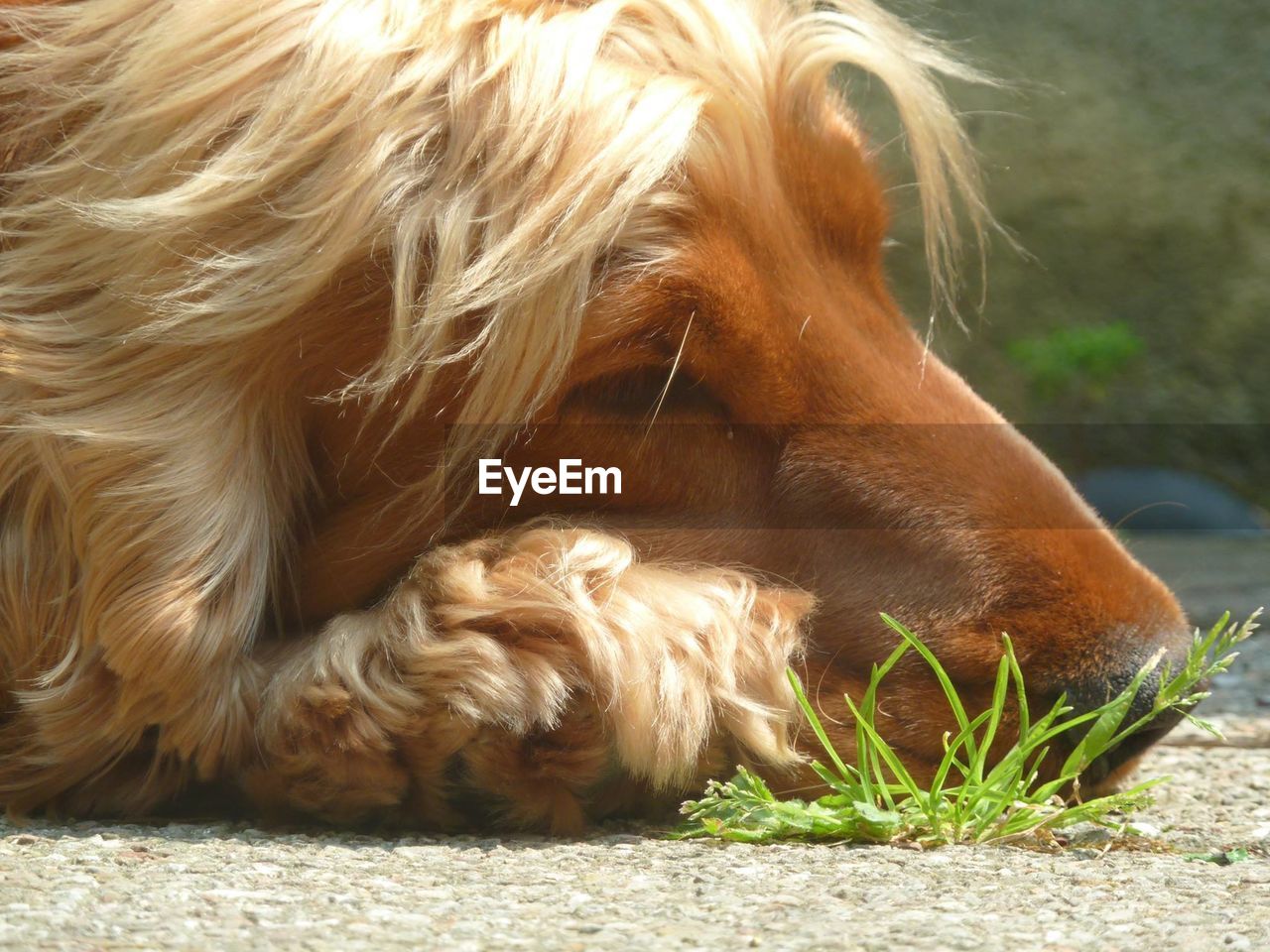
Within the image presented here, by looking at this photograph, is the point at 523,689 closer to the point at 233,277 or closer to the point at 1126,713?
the point at 233,277

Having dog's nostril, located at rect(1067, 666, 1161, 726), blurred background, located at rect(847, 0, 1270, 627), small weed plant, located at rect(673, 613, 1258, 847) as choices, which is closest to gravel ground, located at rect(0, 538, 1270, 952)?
small weed plant, located at rect(673, 613, 1258, 847)

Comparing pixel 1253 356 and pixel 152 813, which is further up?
pixel 1253 356

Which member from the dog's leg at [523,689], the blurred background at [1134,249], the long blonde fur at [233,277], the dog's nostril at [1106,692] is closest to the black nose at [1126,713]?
the dog's nostril at [1106,692]

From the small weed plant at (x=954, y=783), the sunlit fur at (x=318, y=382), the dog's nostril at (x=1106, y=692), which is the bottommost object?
the small weed plant at (x=954, y=783)

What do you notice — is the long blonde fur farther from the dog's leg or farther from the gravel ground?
the gravel ground

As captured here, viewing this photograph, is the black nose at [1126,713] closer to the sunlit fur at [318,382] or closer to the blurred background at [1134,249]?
the sunlit fur at [318,382]

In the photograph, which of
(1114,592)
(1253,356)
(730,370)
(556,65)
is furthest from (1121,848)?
(1253,356)

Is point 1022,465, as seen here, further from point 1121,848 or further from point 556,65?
point 556,65

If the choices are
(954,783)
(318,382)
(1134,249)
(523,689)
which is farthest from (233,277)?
(1134,249)
